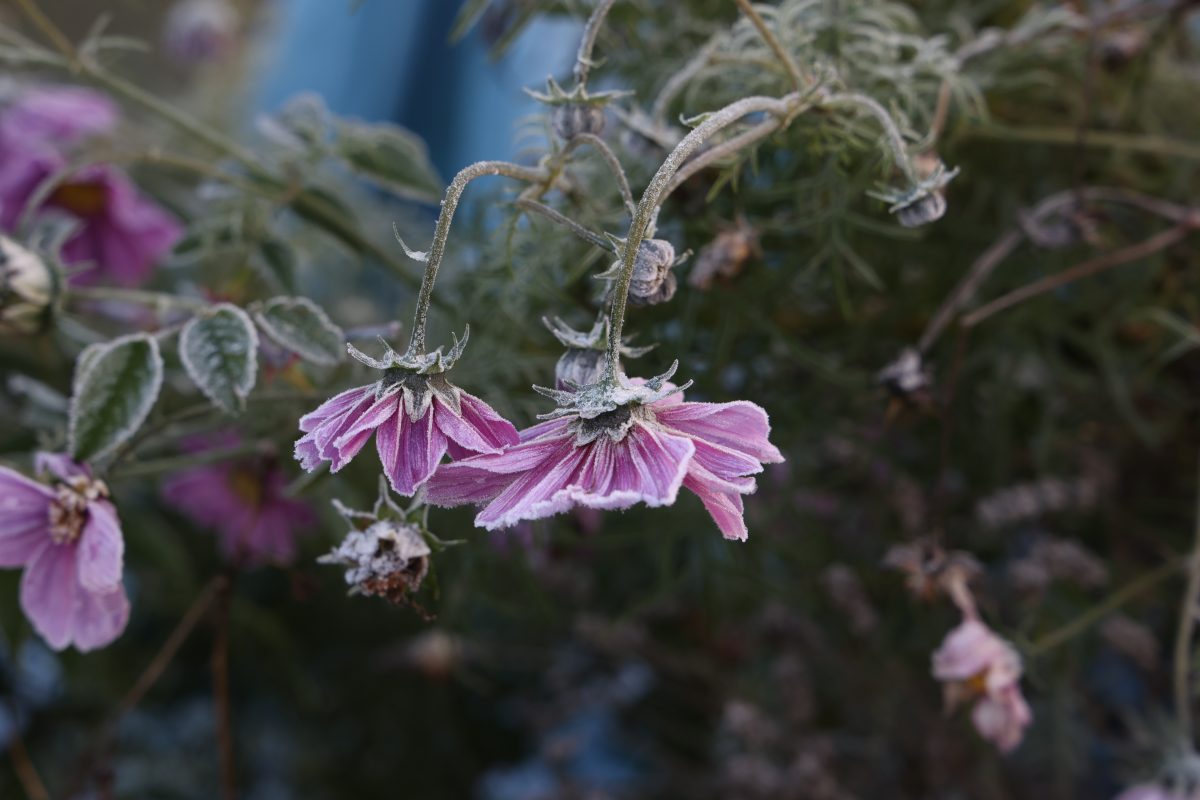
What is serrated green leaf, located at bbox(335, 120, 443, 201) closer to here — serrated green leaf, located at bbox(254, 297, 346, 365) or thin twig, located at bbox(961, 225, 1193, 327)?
serrated green leaf, located at bbox(254, 297, 346, 365)

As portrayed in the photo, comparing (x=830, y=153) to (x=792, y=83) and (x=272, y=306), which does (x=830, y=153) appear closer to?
(x=792, y=83)

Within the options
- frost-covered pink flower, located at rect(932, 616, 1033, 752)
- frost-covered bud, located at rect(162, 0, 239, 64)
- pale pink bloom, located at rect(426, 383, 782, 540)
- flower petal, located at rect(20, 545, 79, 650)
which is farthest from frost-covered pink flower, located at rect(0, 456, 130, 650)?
frost-covered bud, located at rect(162, 0, 239, 64)

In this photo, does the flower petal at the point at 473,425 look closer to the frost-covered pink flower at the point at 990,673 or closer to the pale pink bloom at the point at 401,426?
the pale pink bloom at the point at 401,426

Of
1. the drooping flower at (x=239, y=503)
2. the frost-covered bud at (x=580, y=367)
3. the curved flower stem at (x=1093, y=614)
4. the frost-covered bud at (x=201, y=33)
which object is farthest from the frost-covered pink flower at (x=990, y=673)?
the frost-covered bud at (x=201, y=33)

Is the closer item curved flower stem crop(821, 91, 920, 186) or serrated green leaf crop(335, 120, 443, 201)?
curved flower stem crop(821, 91, 920, 186)

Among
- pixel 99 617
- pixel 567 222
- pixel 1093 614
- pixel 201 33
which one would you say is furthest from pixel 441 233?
pixel 201 33
